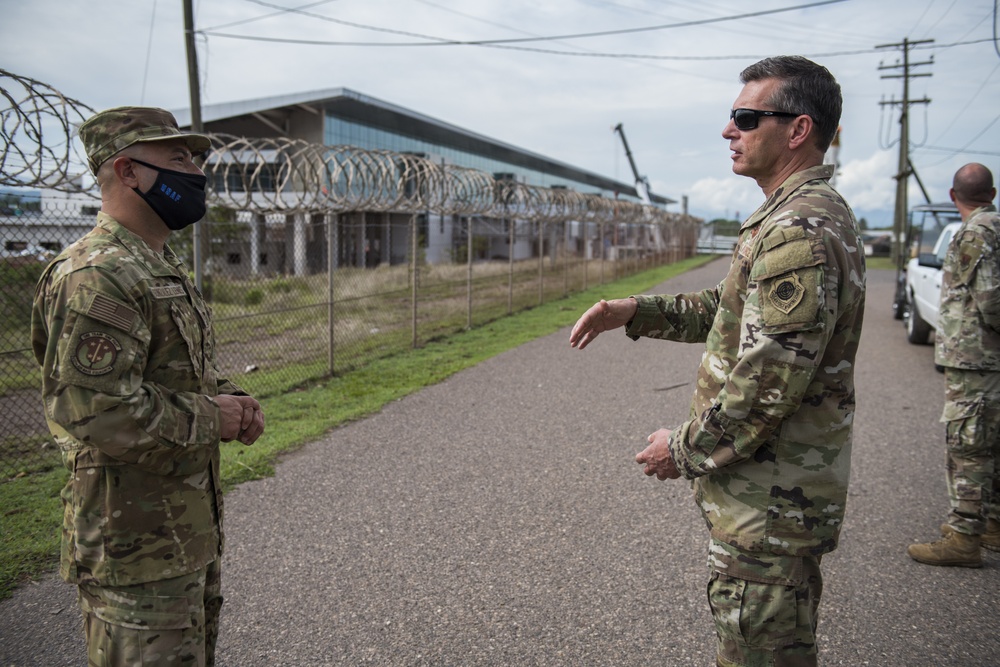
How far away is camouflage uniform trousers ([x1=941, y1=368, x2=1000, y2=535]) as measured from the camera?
3953 millimetres

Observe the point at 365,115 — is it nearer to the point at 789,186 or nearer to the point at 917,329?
the point at 917,329

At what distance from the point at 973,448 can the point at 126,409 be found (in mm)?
4189

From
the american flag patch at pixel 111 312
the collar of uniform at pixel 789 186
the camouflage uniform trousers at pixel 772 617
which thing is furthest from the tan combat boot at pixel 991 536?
the american flag patch at pixel 111 312

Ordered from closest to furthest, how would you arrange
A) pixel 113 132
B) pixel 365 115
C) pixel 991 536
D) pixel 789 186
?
pixel 113 132 → pixel 789 186 → pixel 991 536 → pixel 365 115

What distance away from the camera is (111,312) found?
6.29 ft

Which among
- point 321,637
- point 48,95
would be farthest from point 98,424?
point 48,95

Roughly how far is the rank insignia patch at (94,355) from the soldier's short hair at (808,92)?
2046 mm

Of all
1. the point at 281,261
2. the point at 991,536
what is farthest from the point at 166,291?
the point at 281,261

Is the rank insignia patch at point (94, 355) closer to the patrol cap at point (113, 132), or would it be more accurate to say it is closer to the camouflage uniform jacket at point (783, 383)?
the patrol cap at point (113, 132)

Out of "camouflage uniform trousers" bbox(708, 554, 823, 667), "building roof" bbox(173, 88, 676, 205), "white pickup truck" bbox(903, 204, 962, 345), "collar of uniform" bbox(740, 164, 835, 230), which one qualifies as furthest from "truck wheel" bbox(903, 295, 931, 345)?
"building roof" bbox(173, 88, 676, 205)

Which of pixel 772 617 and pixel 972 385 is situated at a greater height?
pixel 972 385

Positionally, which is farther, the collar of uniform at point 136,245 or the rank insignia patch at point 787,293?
the collar of uniform at point 136,245

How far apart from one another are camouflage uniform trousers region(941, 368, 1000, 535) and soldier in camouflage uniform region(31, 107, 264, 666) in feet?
12.4

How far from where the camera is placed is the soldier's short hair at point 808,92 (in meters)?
2.18
